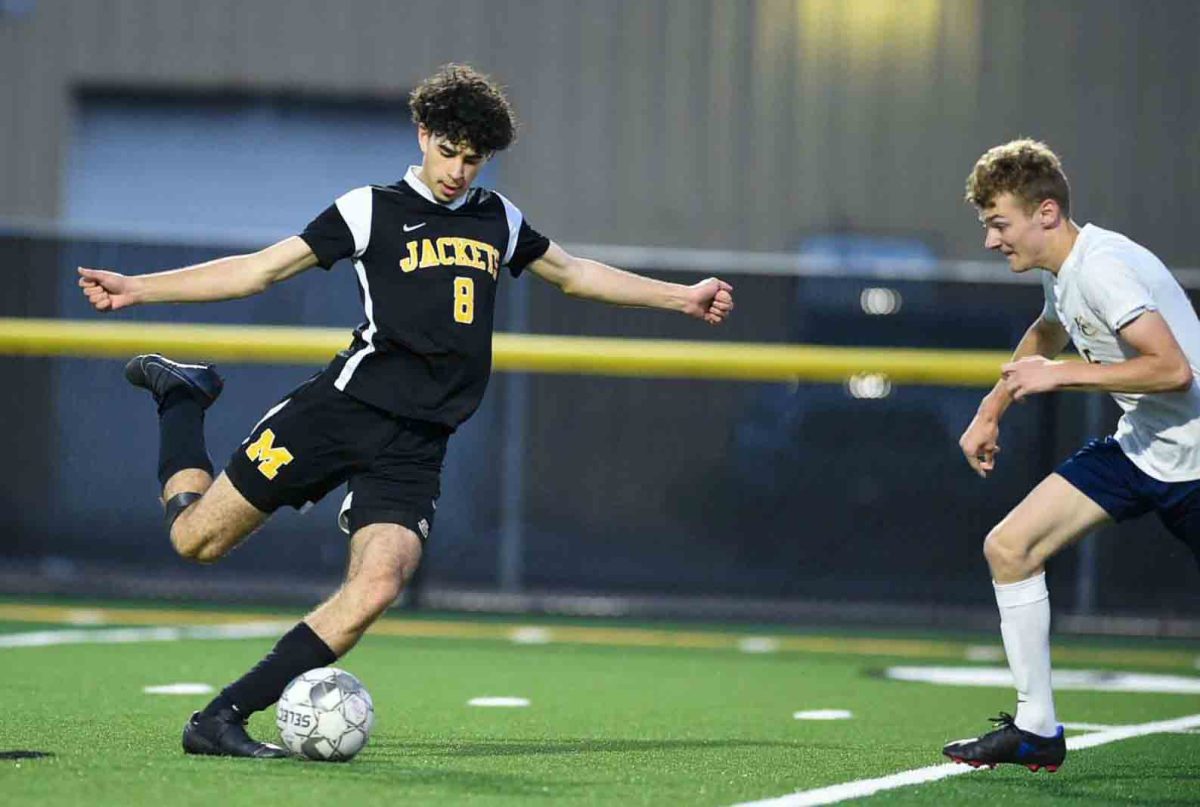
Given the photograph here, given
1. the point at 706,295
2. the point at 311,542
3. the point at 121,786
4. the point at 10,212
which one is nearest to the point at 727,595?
the point at 311,542

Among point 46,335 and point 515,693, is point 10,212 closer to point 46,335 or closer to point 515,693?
point 46,335

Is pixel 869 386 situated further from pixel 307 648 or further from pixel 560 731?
pixel 307 648

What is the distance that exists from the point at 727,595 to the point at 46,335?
13.6ft

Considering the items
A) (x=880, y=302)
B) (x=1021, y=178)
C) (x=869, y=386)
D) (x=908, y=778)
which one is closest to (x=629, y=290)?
(x=1021, y=178)

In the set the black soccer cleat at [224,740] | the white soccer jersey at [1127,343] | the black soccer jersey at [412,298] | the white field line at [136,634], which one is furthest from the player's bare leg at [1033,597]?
the white field line at [136,634]

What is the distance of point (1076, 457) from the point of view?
6801 mm

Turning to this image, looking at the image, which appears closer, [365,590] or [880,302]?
[365,590]

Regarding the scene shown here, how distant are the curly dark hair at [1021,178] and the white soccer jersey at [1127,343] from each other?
158 millimetres

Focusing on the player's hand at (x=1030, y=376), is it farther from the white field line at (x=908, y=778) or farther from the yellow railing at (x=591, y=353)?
the yellow railing at (x=591, y=353)

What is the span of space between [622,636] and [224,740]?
5700mm

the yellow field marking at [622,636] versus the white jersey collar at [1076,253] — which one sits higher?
the white jersey collar at [1076,253]

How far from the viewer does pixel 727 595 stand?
13.0 metres

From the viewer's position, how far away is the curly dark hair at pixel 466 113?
673 cm

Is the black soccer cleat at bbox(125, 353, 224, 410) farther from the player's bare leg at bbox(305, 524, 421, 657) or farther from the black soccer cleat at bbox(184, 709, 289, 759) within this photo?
the black soccer cleat at bbox(184, 709, 289, 759)
